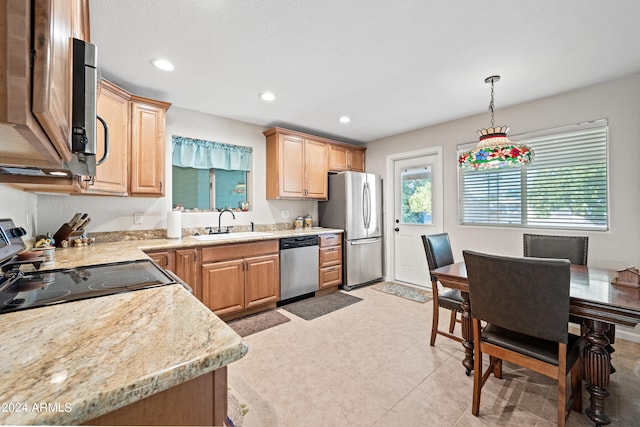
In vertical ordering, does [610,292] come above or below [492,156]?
below

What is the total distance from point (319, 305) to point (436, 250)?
168 cm

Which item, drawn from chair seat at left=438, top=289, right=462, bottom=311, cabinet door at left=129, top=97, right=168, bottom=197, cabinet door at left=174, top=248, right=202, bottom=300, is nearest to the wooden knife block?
cabinet door at left=129, top=97, right=168, bottom=197

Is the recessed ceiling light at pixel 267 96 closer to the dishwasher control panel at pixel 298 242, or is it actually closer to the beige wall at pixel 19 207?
the dishwasher control panel at pixel 298 242

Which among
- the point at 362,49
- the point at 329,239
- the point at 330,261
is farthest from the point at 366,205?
the point at 362,49

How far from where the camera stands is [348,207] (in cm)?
414

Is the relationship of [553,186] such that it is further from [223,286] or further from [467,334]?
[223,286]

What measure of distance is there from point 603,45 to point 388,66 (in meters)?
1.58

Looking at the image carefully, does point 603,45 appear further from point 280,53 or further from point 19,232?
point 19,232

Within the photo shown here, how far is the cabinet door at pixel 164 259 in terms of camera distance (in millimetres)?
2504

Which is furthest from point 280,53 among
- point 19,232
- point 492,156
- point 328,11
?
point 19,232

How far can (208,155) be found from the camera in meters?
3.53

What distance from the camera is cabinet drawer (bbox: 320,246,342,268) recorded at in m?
3.86

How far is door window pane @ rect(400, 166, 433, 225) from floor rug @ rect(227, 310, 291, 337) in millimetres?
2514

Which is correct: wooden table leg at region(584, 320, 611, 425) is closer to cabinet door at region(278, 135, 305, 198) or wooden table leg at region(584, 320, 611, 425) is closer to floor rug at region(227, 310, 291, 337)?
floor rug at region(227, 310, 291, 337)
